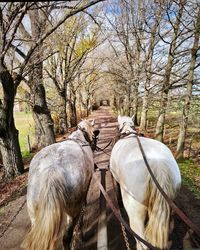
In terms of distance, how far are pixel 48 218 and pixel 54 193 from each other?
1.17 feet

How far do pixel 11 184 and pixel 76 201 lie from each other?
5.12 m

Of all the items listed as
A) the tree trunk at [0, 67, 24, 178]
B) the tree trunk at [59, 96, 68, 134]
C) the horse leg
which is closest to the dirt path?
the horse leg

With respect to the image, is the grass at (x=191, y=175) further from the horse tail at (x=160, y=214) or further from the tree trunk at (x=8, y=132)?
the tree trunk at (x=8, y=132)

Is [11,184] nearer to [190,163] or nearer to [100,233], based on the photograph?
[100,233]

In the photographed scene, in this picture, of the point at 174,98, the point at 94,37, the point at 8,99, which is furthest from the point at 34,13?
the point at 94,37

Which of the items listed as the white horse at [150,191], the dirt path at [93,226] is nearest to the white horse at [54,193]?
the white horse at [150,191]

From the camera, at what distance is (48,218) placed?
3.43 meters

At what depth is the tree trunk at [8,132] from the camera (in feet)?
26.2

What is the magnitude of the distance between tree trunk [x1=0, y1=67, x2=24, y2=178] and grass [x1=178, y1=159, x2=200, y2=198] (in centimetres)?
595

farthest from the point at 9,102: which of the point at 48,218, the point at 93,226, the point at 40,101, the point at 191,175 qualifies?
the point at 191,175

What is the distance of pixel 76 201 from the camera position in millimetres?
3943

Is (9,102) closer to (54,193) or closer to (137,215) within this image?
(54,193)

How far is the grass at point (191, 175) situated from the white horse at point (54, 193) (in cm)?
408

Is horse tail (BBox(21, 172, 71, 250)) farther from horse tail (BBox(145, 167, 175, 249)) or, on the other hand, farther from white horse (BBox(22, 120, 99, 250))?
horse tail (BBox(145, 167, 175, 249))
